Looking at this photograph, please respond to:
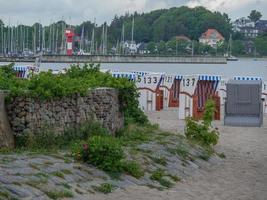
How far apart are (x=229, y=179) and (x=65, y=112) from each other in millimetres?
3225

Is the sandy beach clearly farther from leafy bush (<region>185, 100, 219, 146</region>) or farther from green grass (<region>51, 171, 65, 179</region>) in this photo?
green grass (<region>51, 171, 65, 179</region>)

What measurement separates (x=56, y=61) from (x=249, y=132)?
76.5m

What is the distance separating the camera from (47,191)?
38.3ft

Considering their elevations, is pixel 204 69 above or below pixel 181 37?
below

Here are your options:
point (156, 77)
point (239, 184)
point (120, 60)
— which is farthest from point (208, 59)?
point (239, 184)

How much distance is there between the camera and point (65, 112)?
1612 centimetres

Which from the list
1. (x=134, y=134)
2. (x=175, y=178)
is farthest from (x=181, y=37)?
(x=175, y=178)

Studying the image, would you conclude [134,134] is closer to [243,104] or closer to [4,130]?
[4,130]

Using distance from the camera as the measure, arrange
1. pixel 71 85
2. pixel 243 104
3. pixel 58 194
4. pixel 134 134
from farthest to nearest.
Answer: pixel 243 104, pixel 134 134, pixel 71 85, pixel 58 194

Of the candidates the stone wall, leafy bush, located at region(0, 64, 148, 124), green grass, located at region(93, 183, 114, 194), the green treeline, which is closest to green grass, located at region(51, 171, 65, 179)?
green grass, located at region(93, 183, 114, 194)

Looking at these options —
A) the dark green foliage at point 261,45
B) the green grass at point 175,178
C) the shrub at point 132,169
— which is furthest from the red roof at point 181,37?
the shrub at point 132,169

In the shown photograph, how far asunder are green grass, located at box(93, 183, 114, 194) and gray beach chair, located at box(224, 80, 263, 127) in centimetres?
1400

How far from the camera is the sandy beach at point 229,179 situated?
13.5 m

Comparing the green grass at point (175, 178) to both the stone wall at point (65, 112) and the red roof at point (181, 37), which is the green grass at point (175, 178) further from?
the red roof at point (181, 37)
